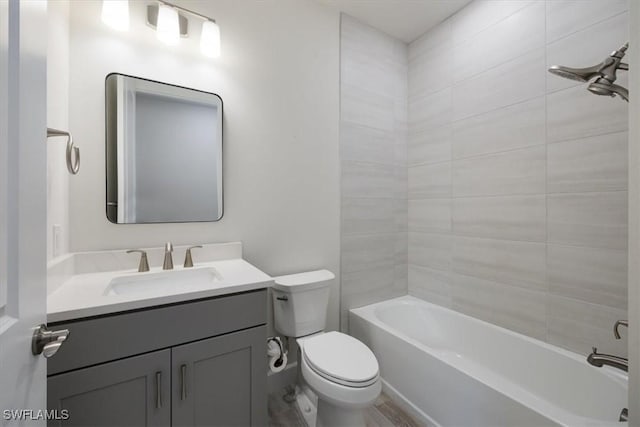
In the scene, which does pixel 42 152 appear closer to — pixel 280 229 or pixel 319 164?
pixel 280 229

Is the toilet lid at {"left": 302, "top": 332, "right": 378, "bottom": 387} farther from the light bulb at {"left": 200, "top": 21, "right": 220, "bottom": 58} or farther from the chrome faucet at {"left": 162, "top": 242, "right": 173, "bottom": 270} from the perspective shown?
the light bulb at {"left": 200, "top": 21, "right": 220, "bottom": 58}

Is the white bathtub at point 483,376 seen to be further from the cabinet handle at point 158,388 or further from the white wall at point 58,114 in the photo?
the white wall at point 58,114

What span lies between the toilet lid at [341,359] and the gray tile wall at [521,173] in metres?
0.67

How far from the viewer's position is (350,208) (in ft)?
6.77

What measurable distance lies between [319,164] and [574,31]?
5.08ft

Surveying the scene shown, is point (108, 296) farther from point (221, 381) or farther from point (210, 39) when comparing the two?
point (210, 39)

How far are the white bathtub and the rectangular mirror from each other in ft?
4.56

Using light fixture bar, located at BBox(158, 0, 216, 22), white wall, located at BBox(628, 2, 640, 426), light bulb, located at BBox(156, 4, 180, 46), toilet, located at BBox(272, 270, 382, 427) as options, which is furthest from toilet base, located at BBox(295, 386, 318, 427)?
light fixture bar, located at BBox(158, 0, 216, 22)

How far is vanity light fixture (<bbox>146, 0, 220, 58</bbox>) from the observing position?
4.53 feet

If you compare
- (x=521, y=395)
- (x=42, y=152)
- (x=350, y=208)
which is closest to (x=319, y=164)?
(x=350, y=208)

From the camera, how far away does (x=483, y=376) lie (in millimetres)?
1331

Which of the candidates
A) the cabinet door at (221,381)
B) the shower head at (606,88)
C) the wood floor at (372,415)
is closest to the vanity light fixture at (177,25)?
the cabinet door at (221,381)

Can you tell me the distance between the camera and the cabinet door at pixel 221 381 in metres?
1.02

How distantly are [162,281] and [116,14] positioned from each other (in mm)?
1281
